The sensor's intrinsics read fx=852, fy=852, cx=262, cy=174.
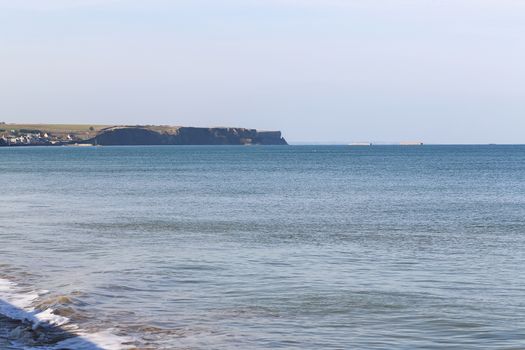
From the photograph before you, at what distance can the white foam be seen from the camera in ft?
57.1

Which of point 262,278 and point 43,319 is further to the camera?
point 262,278

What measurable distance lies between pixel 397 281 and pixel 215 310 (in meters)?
6.12

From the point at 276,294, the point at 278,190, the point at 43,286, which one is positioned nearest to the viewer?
the point at 276,294

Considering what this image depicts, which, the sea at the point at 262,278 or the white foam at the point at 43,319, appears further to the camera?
the sea at the point at 262,278

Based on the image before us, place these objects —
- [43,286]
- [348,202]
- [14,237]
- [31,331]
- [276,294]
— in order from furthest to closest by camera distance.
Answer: [348,202], [14,237], [43,286], [276,294], [31,331]

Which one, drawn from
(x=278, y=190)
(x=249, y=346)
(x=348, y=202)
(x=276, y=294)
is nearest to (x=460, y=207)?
(x=348, y=202)

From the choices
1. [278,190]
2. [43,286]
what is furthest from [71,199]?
[43,286]

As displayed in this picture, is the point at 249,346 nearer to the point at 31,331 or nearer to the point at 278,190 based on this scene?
the point at 31,331

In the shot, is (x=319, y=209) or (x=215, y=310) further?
(x=319, y=209)

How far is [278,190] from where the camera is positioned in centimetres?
6938

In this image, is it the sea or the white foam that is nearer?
the white foam

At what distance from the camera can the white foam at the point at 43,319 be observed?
17.4m

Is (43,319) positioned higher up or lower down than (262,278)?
lower down

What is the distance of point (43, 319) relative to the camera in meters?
19.8
